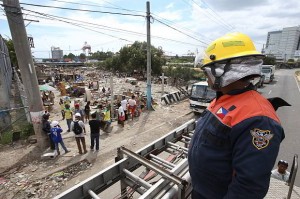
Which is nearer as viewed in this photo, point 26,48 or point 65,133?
point 26,48

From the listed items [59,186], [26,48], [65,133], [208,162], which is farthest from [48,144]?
[208,162]

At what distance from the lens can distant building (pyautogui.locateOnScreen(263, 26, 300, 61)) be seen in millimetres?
136250

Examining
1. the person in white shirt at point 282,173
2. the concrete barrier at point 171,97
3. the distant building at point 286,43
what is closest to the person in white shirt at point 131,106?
the concrete barrier at point 171,97

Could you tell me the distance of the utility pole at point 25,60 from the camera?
6.66 metres

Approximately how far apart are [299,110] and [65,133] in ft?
50.9

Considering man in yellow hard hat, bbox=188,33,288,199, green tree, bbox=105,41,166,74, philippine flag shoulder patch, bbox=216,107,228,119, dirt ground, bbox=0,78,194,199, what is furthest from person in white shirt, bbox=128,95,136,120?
green tree, bbox=105,41,166,74

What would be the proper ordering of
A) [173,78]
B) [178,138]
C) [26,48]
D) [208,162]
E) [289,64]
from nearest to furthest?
[208,162], [178,138], [26,48], [173,78], [289,64]

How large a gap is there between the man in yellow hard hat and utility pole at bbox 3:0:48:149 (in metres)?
7.52

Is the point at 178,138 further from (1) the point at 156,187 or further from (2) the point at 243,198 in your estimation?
(2) the point at 243,198

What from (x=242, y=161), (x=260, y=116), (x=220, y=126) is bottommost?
(x=242, y=161)

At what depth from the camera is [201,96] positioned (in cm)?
1215

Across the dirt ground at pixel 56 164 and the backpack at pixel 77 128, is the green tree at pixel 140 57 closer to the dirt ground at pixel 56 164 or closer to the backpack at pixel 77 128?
the dirt ground at pixel 56 164

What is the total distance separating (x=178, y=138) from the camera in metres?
4.31

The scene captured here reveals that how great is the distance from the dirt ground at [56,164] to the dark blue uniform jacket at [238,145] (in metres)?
5.31
